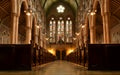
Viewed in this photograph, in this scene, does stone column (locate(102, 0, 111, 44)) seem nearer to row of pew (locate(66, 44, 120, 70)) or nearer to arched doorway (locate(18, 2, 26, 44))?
row of pew (locate(66, 44, 120, 70))

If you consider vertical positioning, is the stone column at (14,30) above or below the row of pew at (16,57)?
above

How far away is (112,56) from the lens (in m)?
10.2

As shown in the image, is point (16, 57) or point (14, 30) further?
point (14, 30)

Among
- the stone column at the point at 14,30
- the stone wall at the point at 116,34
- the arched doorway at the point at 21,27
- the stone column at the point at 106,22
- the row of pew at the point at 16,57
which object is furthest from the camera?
the arched doorway at the point at 21,27

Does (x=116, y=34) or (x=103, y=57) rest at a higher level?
(x=116, y=34)

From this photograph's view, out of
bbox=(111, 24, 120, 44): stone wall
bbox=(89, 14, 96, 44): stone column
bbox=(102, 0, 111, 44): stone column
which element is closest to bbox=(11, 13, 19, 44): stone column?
bbox=(102, 0, 111, 44): stone column

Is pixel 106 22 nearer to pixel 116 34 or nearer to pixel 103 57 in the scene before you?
pixel 103 57

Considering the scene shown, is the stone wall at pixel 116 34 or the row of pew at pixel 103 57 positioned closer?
the row of pew at pixel 103 57

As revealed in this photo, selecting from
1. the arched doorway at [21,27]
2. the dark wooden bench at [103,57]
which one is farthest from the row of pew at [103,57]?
the arched doorway at [21,27]

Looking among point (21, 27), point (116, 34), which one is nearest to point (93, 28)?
point (116, 34)

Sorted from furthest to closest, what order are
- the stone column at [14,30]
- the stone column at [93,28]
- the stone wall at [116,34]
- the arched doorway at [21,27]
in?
the arched doorway at [21,27] → the stone wall at [116,34] → the stone column at [93,28] → the stone column at [14,30]

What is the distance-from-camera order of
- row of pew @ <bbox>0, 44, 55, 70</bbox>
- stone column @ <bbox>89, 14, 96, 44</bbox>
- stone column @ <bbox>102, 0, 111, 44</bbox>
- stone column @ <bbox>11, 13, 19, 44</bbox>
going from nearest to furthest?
row of pew @ <bbox>0, 44, 55, 70</bbox>, stone column @ <bbox>102, 0, 111, 44</bbox>, stone column @ <bbox>11, 13, 19, 44</bbox>, stone column @ <bbox>89, 14, 96, 44</bbox>

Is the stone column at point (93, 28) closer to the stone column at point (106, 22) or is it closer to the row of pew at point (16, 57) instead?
the stone column at point (106, 22)

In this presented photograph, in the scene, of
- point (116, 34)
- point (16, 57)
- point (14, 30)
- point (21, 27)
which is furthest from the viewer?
point (21, 27)
